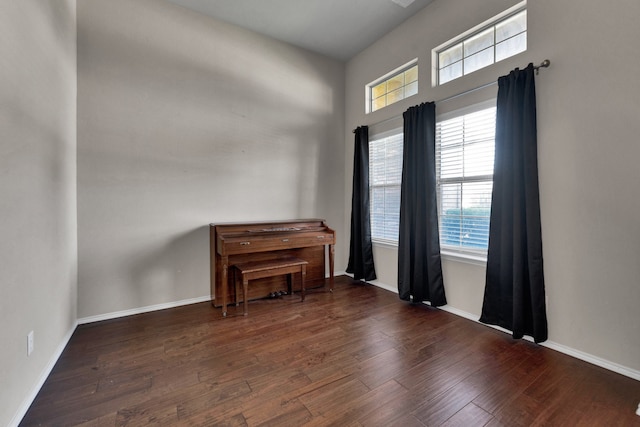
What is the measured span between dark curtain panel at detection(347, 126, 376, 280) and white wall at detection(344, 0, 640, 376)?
1864 millimetres

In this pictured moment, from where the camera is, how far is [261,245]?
122 inches

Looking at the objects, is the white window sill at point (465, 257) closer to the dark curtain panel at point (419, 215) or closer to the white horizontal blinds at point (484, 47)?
the dark curtain panel at point (419, 215)

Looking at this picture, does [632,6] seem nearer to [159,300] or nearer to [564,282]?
[564,282]

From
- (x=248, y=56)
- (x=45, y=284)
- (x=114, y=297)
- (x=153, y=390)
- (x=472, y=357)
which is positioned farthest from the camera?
(x=248, y=56)

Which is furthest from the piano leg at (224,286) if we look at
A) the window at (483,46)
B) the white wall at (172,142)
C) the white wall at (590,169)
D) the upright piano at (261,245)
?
the window at (483,46)

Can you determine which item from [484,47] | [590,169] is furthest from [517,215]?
[484,47]

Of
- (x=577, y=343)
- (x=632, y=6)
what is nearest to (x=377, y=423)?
(x=577, y=343)

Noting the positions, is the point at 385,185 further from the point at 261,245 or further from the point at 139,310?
the point at 139,310

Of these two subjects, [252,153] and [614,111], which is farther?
[252,153]

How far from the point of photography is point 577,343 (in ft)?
7.06

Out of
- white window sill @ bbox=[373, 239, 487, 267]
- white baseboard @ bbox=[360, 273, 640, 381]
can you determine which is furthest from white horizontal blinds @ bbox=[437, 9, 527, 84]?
white baseboard @ bbox=[360, 273, 640, 381]

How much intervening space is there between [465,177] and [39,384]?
3.81 m

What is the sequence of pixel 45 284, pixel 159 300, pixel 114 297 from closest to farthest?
1. pixel 45 284
2. pixel 114 297
3. pixel 159 300

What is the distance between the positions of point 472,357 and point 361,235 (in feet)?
7.17
